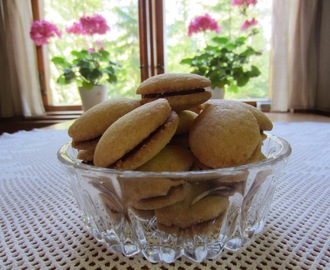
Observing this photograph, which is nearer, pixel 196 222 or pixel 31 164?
pixel 196 222

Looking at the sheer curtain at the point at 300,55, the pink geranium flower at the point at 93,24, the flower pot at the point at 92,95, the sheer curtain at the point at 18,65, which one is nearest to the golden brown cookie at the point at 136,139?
the flower pot at the point at 92,95

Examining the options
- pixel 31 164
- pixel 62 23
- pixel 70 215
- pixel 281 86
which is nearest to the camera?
pixel 70 215

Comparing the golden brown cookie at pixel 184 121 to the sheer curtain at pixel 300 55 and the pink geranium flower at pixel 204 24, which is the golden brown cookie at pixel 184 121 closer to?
the pink geranium flower at pixel 204 24

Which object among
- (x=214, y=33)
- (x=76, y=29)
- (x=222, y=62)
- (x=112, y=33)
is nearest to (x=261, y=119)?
(x=222, y=62)

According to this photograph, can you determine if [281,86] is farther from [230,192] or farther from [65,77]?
[230,192]

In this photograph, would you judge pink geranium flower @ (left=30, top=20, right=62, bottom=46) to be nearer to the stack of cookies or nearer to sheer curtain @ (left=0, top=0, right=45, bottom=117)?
sheer curtain @ (left=0, top=0, right=45, bottom=117)

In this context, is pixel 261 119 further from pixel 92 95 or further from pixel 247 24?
pixel 247 24

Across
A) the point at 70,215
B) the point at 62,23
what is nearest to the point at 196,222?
the point at 70,215
